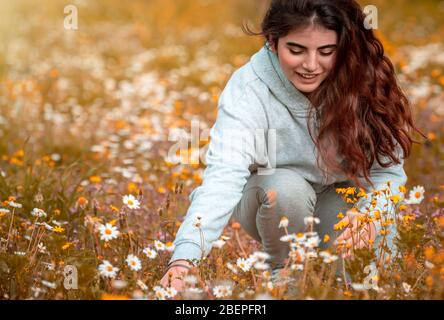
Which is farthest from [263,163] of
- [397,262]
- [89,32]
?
[89,32]

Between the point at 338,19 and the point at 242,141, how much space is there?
1.82 ft

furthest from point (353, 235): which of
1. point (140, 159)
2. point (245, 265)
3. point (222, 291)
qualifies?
point (140, 159)

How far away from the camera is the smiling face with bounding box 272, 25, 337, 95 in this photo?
250 cm

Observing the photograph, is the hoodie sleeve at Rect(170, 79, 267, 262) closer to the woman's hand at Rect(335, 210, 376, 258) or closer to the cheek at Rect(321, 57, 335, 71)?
the cheek at Rect(321, 57, 335, 71)

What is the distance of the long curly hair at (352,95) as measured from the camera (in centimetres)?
253

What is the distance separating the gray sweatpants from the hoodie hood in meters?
0.25

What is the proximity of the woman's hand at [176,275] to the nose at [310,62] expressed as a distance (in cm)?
84

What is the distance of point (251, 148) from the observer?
8.53ft

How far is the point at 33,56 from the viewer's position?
6461 mm

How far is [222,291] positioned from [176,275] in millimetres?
225

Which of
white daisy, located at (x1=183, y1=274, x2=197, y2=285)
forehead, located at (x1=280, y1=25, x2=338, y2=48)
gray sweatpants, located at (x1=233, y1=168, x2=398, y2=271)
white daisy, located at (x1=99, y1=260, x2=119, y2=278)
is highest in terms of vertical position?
forehead, located at (x1=280, y1=25, x2=338, y2=48)

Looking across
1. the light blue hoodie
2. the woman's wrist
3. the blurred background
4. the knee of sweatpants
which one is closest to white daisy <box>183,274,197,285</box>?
the woman's wrist

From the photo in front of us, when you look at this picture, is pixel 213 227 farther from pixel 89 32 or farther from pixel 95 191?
pixel 89 32

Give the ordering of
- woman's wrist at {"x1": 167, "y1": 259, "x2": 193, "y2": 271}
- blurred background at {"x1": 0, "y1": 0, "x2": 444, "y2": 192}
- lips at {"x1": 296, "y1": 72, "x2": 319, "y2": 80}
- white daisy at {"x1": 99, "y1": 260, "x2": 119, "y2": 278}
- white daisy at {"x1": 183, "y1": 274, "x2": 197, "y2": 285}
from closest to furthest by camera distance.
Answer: white daisy at {"x1": 183, "y1": 274, "x2": 197, "y2": 285}, white daisy at {"x1": 99, "y1": 260, "x2": 119, "y2": 278}, woman's wrist at {"x1": 167, "y1": 259, "x2": 193, "y2": 271}, lips at {"x1": 296, "y1": 72, "x2": 319, "y2": 80}, blurred background at {"x1": 0, "y1": 0, "x2": 444, "y2": 192}
